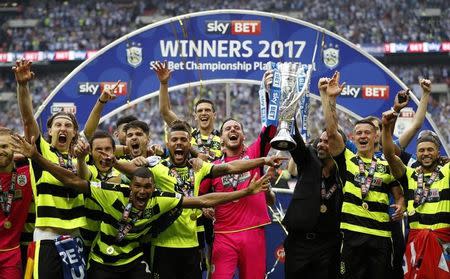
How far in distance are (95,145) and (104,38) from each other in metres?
32.1

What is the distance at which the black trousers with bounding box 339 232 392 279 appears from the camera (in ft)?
24.2

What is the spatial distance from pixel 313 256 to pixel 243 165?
1.08 m

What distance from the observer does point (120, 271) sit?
21.8 ft

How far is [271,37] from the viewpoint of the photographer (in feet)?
38.0

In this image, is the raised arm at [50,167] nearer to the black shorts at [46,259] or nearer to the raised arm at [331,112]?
the black shorts at [46,259]

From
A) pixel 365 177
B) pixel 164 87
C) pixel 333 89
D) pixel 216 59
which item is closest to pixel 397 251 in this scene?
pixel 365 177

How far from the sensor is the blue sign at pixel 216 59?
11.5m

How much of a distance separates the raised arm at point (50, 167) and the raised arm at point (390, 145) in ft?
8.56

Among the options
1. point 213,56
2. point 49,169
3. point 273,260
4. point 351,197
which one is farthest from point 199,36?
point 49,169

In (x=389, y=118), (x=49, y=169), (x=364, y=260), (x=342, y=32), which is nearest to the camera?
(x=49, y=169)

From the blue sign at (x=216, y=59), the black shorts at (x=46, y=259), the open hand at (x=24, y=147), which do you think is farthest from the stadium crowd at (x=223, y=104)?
the open hand at (x=24, y=147)

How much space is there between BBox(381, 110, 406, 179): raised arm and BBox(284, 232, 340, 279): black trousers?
81 centimetres

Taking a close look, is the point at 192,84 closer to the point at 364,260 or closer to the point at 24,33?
the point at 364,260

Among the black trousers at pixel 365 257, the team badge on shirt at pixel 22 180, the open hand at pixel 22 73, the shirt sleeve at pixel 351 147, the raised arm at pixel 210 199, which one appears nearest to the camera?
the open hand at pixel 22 73
